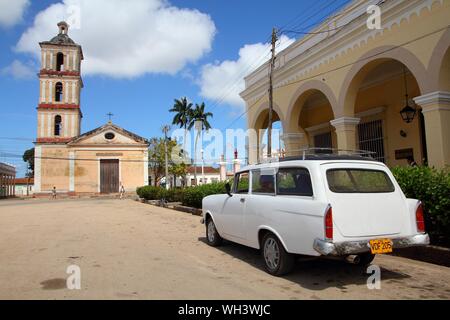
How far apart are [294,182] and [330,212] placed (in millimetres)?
883

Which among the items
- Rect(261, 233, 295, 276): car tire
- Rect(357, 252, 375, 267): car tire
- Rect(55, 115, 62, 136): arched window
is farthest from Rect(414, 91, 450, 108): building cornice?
Rect(55, 115, 62, 136): arched window

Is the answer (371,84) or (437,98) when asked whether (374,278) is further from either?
(371,84)

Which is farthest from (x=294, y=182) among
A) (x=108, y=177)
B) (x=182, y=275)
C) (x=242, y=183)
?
(x=108, y=177)

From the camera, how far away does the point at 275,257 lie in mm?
5434

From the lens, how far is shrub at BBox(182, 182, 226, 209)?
14533 mm

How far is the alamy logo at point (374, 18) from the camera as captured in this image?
1038 cm

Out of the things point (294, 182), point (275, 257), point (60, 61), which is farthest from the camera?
point (60, 61)

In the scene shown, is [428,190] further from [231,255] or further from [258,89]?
[258,89]

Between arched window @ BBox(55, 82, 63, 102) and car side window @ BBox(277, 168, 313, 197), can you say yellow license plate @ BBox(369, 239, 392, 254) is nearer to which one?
car side window @ BBox(277, 168, 313, 197)

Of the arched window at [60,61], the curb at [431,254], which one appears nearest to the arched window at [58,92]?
the arched window at [60,61]
